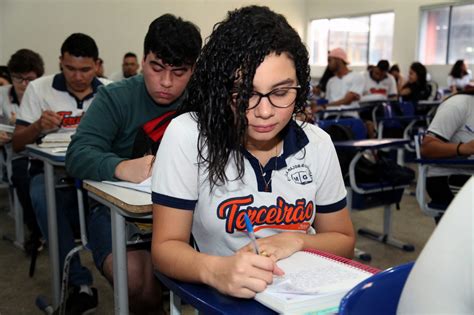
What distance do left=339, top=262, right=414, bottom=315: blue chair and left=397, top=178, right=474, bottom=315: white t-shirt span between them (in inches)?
5.4

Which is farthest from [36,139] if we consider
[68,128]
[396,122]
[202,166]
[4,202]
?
[396,122]

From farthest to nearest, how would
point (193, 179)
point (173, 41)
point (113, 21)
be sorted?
point (113, 21)
point (173, 41)
point (193, 179)

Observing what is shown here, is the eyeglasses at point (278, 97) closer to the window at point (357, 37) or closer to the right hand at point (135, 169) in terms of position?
the right hand at point (135, 169)

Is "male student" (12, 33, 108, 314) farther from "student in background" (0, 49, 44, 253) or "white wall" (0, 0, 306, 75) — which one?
"white wall" (0, 0, 306, 75)

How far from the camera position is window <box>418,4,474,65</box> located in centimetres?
952

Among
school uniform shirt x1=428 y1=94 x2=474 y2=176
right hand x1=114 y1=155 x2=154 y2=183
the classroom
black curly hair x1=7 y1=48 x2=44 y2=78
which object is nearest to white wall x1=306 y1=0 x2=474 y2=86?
the classroom

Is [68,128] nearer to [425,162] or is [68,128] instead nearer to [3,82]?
[425,162]

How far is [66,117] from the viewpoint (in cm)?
268

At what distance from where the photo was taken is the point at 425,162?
2500mm

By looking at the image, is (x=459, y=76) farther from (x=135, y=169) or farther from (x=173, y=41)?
(x=135, y=169)

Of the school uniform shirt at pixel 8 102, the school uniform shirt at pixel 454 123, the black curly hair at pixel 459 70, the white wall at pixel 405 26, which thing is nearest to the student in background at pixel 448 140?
the school uniform shirt at pixel 454 123

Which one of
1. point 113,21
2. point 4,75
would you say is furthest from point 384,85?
point 4,75

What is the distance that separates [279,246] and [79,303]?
5.12 ft

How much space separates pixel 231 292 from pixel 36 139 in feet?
6.76
